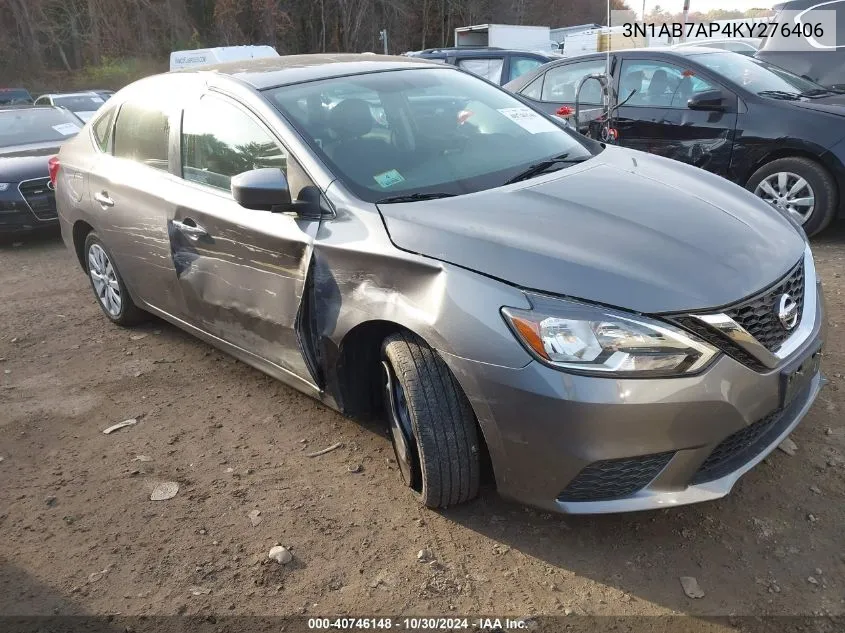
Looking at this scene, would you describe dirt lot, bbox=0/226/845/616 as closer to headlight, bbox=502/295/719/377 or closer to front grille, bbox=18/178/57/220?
headlight, bbox=502/295/719/377

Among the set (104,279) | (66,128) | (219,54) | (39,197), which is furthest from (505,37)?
(104,279)

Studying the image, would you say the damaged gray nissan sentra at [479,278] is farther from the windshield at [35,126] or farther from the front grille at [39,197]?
the windshield at [35,126]

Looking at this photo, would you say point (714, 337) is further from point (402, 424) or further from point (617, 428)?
point (402, 424)

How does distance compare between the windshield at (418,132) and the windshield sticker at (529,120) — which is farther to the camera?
the windshield sticker at (529,120)

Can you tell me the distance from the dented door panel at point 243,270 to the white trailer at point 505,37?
19675 millimetres

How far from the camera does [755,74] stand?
600 cm

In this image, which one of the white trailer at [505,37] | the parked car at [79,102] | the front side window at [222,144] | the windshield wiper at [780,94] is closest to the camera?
the front side window at [222,144]

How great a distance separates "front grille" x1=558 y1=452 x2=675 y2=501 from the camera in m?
2.20

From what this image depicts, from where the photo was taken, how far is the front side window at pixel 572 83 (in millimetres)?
6801

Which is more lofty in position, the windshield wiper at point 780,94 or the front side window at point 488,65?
the windshield wiper at point 780,94

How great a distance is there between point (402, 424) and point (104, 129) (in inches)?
120

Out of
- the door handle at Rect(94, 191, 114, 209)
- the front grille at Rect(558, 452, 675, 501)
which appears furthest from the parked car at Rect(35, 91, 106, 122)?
the front grille at Rect(558, 452, 675, 501)

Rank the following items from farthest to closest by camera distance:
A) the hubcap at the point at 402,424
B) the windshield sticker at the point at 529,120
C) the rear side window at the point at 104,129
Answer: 1. the rear side window at the point at 104,129
2. the windshield sticker at the point at 529,120
3. the hubcap at the point at 402,424

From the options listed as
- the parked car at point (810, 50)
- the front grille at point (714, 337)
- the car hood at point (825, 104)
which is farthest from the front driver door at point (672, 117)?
the front grille at point (714, 337)
